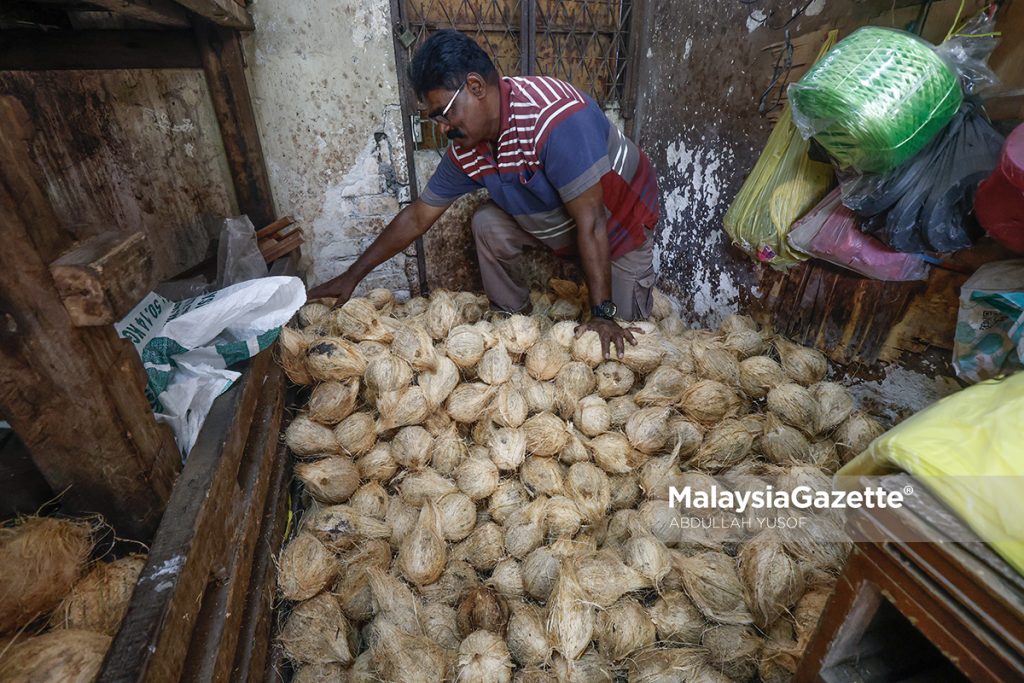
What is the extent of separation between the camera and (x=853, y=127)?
185 centimetres

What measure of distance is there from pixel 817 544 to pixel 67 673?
2184 mm

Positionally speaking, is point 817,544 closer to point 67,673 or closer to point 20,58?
point 67,673

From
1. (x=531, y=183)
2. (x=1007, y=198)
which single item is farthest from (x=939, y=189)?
(x=531, y=183)

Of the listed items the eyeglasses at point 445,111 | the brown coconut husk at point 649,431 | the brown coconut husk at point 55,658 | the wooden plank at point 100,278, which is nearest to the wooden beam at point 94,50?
the wooden plank at point 100,278

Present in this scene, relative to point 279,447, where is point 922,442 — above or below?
above

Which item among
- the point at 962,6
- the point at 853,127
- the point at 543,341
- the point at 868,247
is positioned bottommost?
the point at 543,341

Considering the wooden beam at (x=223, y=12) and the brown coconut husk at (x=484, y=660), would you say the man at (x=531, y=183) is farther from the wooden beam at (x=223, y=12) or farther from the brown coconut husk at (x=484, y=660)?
the brown coconut husk at (x=484, y=660)

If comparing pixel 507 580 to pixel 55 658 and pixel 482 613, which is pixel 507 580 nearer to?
pixel 482 613

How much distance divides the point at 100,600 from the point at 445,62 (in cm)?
233

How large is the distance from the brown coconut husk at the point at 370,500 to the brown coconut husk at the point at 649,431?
1156 millimetres

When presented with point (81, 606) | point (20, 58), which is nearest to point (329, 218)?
point (20, 58)

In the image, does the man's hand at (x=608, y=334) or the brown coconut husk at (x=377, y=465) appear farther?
the man's hand at (x=608, y=334)

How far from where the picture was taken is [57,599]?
1279 millimetres

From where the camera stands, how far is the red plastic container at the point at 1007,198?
1502 millimetres
